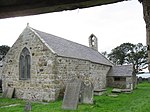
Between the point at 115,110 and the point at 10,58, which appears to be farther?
the point at 10,58

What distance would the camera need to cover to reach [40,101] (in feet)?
52.2

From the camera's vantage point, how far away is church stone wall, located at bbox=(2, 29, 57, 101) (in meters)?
15.9

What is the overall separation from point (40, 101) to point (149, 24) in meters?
14.7

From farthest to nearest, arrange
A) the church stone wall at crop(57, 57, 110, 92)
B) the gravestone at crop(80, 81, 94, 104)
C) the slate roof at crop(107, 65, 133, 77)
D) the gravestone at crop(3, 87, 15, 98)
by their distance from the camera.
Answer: the slate roof at crop(107, 65, 133, 77) < the gravestone at crop(3, 87, 15, 98) < the church stone wall at crop(57, 57, 110, 92) < the gravestone at crop(80, 81, 94, 104)

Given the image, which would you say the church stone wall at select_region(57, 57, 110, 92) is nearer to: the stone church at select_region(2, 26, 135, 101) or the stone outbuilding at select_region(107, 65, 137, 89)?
the stone church at select_region(2, 26, 135, 101)

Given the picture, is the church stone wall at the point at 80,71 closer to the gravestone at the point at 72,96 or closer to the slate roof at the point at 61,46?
the slate roof at the point at 61,46

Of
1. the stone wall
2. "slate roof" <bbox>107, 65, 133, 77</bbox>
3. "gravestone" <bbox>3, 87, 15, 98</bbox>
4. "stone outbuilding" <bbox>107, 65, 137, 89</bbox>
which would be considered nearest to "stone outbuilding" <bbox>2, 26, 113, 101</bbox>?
"gravestone" <bbox>3, 87, 15, 98</bbox>

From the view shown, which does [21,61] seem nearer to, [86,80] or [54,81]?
[54,81]

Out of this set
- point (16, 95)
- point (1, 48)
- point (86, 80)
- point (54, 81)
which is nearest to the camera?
point (54, 81)

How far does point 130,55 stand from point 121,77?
3073 centimetres

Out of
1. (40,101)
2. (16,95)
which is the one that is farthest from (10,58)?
(40,101)

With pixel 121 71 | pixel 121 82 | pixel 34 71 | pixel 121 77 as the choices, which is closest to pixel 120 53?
pixel 121 71

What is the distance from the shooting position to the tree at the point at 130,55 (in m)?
56.6

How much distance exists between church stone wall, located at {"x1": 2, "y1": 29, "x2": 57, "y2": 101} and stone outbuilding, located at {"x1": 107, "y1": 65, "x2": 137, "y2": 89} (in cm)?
1345
